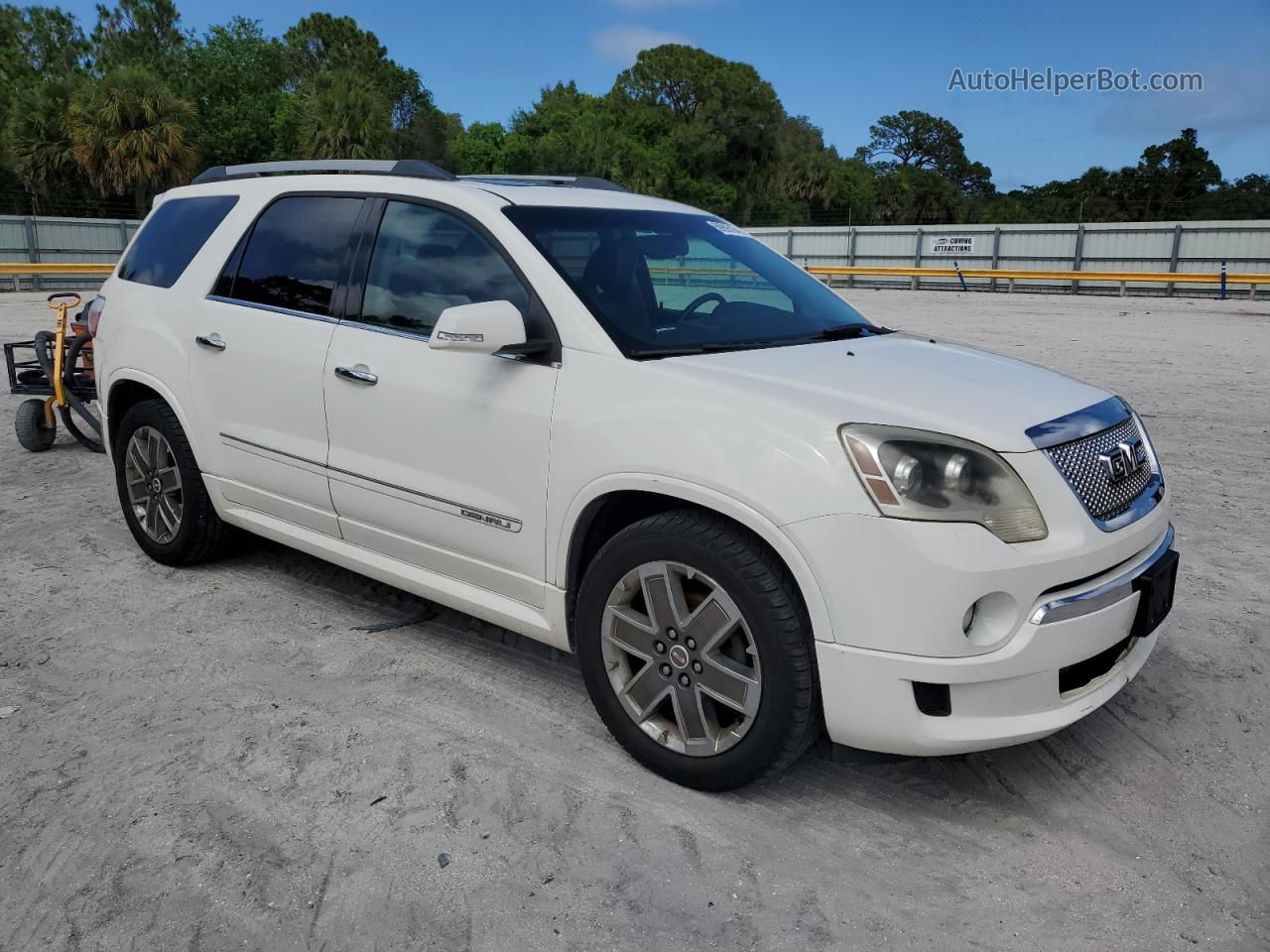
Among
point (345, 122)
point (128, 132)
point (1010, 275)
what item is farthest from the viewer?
point (345, 122)

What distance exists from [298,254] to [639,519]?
6.33 feet

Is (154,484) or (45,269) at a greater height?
(45,269)

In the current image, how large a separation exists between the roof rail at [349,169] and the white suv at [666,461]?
3cm

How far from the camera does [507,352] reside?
10.7 ft

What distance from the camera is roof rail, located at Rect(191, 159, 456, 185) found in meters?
3.91

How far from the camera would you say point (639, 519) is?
10.6 ft

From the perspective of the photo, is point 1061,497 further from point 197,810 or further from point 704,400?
point 197,810

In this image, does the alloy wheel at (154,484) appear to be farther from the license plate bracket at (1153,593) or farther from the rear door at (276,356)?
the license plate bracket at (1153,593)

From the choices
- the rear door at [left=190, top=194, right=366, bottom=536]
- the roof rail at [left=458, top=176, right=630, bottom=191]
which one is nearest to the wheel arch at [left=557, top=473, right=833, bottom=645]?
the rear door at [left=190, top=194, right=366, bottom=536]

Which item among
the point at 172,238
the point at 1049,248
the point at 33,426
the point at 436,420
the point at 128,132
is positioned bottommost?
the point at 33,426

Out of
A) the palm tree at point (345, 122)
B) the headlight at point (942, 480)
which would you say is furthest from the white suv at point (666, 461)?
the palm tree at point (345, 122)

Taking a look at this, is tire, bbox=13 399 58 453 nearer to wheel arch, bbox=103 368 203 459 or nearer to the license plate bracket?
wheel arch, bbox=103 368 203 459

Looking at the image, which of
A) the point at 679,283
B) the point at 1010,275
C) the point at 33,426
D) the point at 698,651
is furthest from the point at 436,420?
the point at 1010,275

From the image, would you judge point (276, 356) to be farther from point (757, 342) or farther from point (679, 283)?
point (757, 342)
